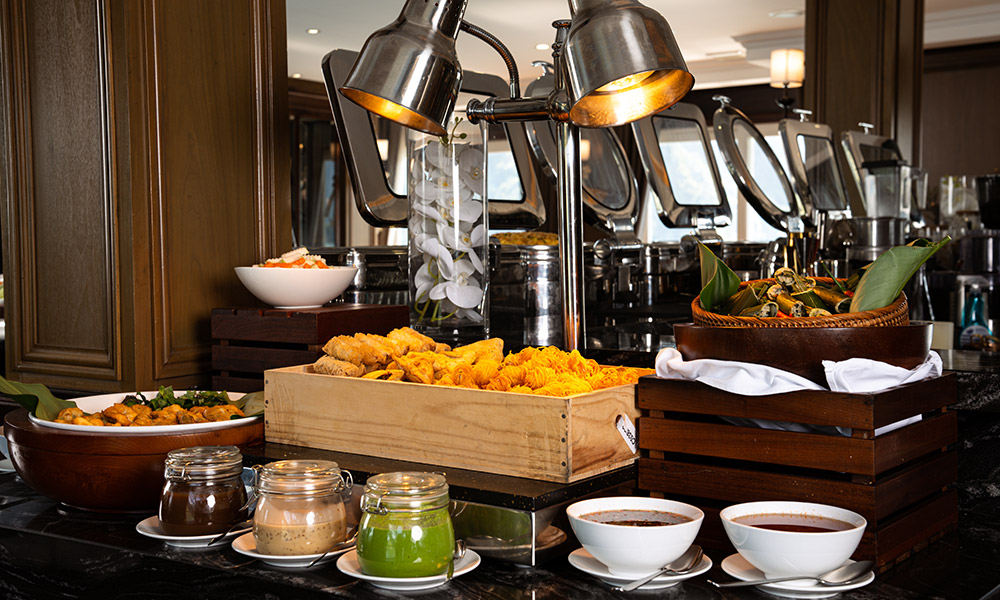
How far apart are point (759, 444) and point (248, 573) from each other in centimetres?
57

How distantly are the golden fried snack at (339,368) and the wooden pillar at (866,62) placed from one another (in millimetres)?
4804

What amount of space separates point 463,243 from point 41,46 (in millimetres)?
957

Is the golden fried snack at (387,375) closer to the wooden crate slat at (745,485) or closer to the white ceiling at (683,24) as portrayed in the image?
the wooden crate slat at (745,485)

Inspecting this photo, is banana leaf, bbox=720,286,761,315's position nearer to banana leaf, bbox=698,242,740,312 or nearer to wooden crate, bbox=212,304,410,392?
banana leaf, bbox=698,242,740,312

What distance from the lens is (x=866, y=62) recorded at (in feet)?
18.1

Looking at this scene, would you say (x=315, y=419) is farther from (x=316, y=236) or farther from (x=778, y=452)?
(x=316, y=236)

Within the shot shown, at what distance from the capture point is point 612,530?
3.14 feet

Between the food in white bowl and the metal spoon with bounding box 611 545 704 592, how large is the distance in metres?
1.06

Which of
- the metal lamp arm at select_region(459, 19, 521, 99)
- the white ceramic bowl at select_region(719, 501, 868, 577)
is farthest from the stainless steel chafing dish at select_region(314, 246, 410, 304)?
the white ceramic bowl at select_region(719, 501, 868, 577)

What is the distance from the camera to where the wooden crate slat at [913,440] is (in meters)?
1.04

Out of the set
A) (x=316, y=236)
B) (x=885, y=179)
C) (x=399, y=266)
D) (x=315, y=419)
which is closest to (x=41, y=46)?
(x=399, y=266)

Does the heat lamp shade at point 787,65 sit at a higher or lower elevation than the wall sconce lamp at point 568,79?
higher

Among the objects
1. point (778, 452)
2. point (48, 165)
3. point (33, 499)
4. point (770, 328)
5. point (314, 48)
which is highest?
point (314, 48)

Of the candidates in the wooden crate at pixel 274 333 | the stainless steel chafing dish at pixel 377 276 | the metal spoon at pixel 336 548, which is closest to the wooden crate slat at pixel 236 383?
the wooden crate at pixel 274 333
